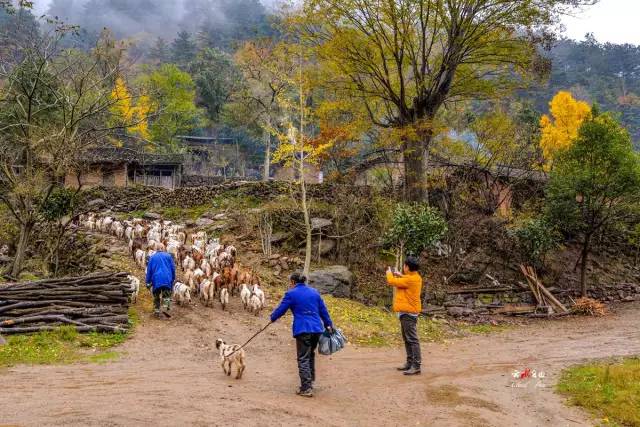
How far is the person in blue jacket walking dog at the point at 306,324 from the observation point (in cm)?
741

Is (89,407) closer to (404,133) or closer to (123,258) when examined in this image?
(123,258)

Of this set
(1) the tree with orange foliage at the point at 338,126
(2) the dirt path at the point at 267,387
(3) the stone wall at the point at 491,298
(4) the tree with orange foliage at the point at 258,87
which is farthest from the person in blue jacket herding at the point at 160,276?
(4) the tree with orange foliage at the point at 258,87

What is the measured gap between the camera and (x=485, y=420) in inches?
275

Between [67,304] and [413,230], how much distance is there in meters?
10.0

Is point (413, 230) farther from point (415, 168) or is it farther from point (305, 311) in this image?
point (305, 311)

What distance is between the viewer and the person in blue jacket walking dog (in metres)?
7.41

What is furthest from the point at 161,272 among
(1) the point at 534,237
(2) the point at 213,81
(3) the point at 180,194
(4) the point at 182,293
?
(2) the point at 213,81

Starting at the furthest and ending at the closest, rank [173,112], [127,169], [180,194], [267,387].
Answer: [173,112], [127,169], [180,194], [267,387]

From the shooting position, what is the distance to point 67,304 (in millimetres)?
11398

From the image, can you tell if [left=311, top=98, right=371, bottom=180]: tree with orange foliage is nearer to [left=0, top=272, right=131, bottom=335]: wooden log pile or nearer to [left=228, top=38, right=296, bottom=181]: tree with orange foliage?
[left=228, top=38, right=296, bottom=181]: tree with orange foliage

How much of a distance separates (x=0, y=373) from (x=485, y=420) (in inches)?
→ 278

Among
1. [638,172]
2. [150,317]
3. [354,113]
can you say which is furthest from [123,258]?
[638,172]

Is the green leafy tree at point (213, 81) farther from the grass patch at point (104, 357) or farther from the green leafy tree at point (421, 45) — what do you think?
the grass patch at point (104, 357)

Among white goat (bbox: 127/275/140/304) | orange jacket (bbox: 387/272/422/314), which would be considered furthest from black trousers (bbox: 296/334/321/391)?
white goat (bbox: 127/275/140/304)
